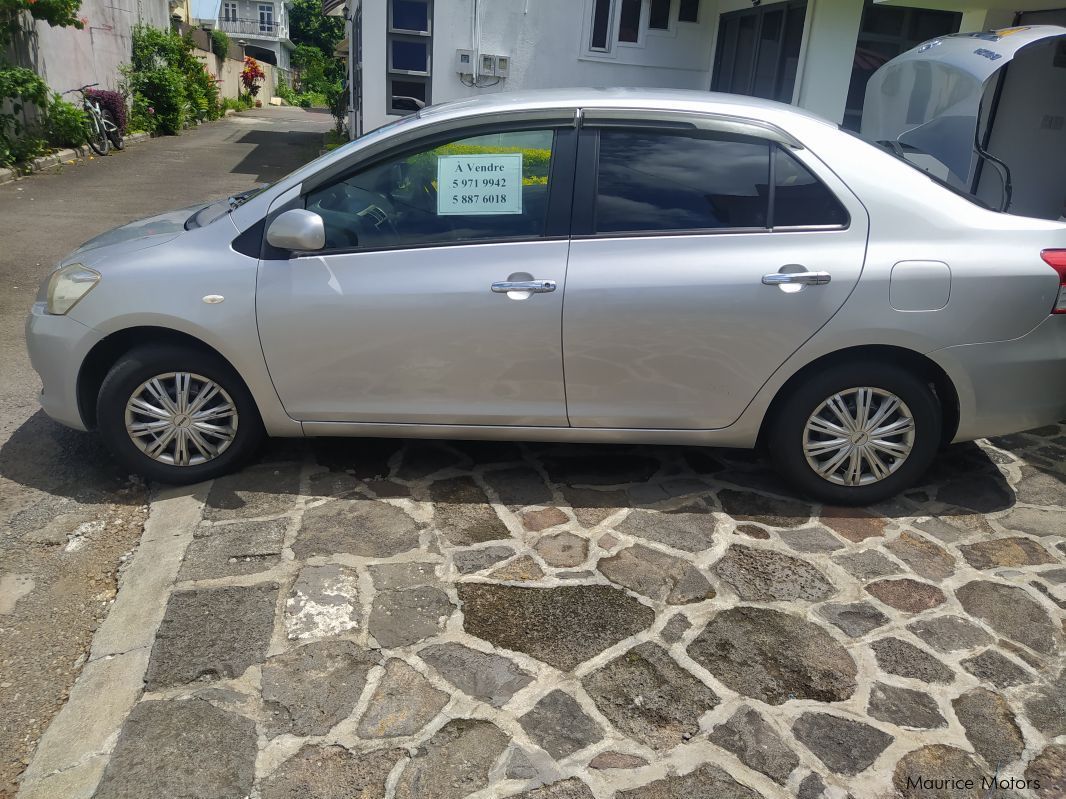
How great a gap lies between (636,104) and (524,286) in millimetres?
992

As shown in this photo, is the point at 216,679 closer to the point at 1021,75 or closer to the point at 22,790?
the point at 22,790

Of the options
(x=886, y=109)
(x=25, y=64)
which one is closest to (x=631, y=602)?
(x=886, y=109)

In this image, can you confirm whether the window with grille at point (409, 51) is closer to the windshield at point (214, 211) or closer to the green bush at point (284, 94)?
the windshield at point (214, 211)

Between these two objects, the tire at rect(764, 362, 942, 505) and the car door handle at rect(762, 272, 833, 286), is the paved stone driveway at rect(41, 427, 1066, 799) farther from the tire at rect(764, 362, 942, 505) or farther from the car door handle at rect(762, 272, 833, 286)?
the car door handle at rect(762, 272, 833, 286)

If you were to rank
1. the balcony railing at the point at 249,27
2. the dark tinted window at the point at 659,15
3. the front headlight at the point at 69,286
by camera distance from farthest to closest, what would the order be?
the balcony railing at the point at 249,27 → the dark tinted window at the point at 659,15 → the front headlight at the point at 69,286

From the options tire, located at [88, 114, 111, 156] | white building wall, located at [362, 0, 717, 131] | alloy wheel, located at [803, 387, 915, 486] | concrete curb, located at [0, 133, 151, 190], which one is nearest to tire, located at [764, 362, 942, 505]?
alloy wheel, located at [803, 387, 915, 486]

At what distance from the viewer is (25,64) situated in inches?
545

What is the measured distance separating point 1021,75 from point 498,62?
718 cm

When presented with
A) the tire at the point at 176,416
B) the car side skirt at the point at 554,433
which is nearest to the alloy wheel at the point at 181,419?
the tire at the point at 176,416

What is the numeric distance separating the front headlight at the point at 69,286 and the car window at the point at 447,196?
1.05 metres

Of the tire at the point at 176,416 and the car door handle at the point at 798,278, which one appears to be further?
the tire at the point at 176,416

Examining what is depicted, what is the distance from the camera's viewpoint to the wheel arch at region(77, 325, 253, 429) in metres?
3.88

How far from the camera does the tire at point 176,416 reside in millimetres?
3848

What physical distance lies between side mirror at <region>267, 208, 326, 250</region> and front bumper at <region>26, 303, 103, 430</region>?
97cm
